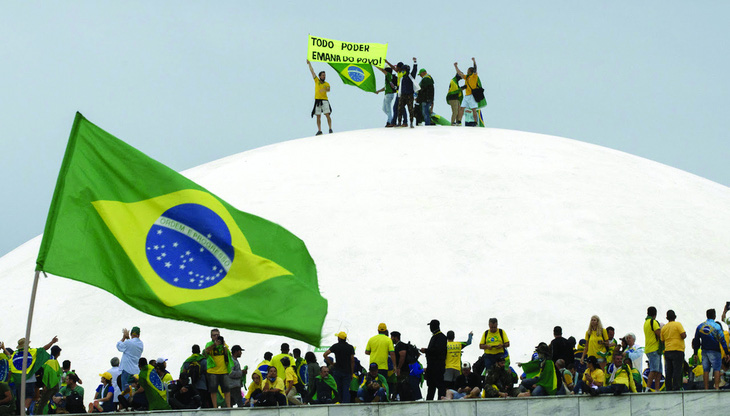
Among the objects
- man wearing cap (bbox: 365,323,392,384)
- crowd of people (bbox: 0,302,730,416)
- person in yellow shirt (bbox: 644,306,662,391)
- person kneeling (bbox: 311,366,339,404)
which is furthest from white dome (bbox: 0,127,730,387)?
person kneeling (bbox: 311,366,339,404)

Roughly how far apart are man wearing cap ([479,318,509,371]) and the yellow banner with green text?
994 centimetres

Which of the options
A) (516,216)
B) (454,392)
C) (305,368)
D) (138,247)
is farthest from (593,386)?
(516,216)

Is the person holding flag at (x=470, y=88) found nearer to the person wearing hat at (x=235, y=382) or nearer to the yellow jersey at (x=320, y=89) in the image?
the yellow jersey at (x=320, y=89)

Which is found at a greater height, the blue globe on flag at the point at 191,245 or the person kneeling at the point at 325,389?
the blue globe on flag at the point at 191,245

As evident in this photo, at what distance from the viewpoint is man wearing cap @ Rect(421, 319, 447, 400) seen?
13.3m

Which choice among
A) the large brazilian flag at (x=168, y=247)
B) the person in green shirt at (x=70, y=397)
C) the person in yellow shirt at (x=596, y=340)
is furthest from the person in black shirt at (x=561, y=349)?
the person in green shirt at (x=70, y=397)

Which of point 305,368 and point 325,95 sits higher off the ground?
point 325,95

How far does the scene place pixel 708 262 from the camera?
1844 cm

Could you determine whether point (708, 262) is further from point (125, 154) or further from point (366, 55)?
point (125, 154)

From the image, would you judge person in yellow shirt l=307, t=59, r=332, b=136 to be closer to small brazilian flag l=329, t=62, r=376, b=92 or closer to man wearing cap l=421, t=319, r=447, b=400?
small brazilian flag l=329, t=62, r=376, b=92

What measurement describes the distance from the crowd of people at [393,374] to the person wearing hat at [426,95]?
364 inches

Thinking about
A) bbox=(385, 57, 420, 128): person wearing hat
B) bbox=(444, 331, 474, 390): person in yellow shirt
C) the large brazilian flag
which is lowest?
bbox=(444, 331, 474, 390): person in yellow shirt

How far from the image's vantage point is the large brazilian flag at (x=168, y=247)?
27.3ft

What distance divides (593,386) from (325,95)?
12.6 metres
